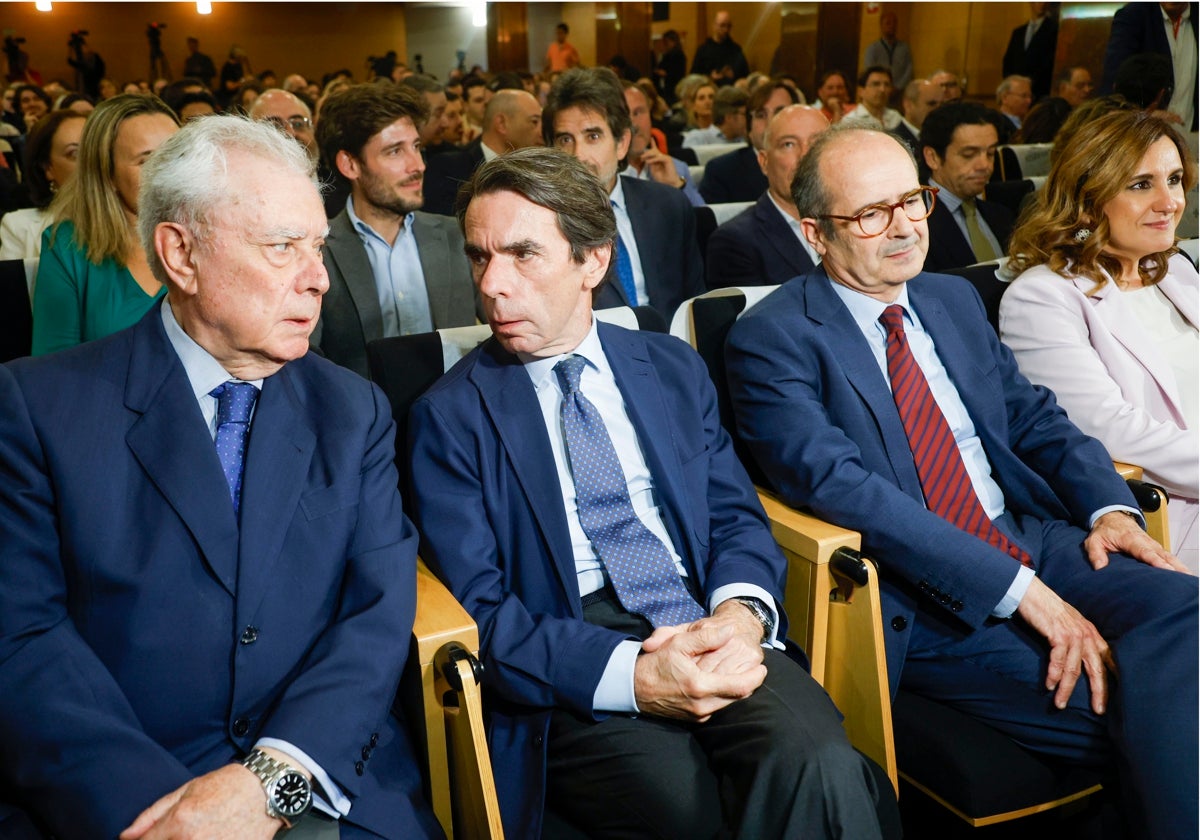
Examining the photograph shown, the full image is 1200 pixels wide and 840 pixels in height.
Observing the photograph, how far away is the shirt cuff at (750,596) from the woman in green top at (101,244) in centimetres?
158

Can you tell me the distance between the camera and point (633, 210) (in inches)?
141

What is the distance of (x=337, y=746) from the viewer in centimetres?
137

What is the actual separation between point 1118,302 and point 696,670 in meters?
A: 1.48

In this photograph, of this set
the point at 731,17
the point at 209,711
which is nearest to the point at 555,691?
the point at 209,711

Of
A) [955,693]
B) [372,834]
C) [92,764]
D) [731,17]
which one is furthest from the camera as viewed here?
[731,17]

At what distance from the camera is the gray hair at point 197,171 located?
144cm

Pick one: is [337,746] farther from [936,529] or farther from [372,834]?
[936,529]

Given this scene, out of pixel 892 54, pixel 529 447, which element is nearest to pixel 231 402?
pixel 529 447

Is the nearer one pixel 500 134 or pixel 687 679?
pixel 687 679

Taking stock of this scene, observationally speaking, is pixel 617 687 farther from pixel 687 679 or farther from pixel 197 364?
pixel 197 364

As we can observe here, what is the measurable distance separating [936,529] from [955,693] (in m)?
0.29

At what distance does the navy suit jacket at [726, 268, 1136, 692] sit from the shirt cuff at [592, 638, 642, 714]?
55 centimetres

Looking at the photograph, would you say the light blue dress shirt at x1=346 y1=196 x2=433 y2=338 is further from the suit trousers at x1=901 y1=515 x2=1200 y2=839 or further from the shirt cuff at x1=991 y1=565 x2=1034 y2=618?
the shirt cuff at x1=991 y1=565 x2=1034 y2=618

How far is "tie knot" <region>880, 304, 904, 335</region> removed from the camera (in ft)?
6.68
